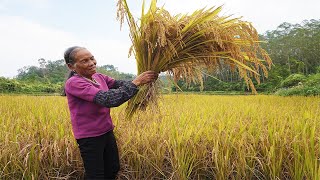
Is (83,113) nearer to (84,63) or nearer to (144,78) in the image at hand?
(84,63)

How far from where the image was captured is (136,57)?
2.14 metres

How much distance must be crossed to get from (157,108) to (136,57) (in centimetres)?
43

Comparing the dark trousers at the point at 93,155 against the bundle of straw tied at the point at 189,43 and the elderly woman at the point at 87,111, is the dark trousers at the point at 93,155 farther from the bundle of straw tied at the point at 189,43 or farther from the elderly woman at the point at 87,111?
the bundle of straw tied at the point at 189,43

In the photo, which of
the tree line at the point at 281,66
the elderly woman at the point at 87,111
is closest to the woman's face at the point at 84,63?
the elderly woman at the point at 87,111

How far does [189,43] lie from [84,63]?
750 millimetres

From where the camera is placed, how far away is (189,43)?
2.04 metres

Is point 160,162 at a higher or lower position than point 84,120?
lower

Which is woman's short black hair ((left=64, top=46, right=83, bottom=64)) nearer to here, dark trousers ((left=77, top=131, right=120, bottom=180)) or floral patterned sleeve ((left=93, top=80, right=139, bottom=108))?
floral patterned sleeve ((left=93, top=80, right=139, bottom=108))

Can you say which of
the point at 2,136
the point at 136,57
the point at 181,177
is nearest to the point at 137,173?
A: the point at 181,177

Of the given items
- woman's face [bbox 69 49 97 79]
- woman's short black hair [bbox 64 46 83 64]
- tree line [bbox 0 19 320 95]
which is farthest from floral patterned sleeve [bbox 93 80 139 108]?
tree line [bbox 0 19 320 95]

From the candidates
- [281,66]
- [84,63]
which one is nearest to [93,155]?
[84,63]

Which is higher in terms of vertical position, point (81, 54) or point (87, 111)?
point (81, 54)

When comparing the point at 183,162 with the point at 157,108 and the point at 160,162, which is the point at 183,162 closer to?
the point at 160,162

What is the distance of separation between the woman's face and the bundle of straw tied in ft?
1.16
